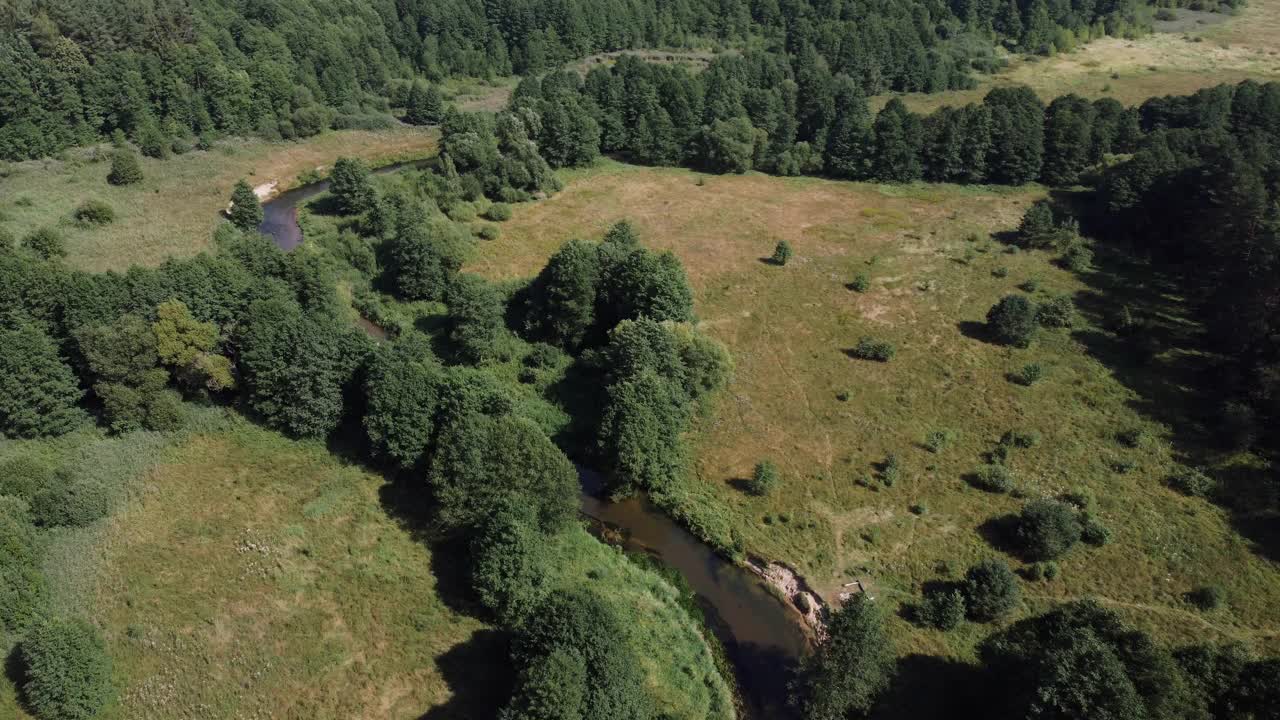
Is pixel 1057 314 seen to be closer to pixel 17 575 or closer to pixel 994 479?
pixel 994 479

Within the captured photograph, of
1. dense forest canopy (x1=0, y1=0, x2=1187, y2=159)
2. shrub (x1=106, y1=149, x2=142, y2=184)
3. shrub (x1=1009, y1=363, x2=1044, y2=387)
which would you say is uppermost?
dense forest canopy (x1=0, y1=0, x2=1187, y2=159)

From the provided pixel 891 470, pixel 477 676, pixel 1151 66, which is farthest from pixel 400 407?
pixel 1151 66

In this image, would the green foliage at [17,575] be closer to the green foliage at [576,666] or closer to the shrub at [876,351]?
the green foliage at [576,666]

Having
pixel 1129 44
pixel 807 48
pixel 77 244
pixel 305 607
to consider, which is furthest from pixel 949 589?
pixel 1129 44

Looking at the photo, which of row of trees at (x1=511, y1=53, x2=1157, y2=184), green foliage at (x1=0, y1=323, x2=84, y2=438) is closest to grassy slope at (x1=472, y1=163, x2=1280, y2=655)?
row of trees at (x1=511, y1=53, x2=1157, y2=184)

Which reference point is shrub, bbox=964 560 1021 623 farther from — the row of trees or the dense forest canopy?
the dense forest canopy

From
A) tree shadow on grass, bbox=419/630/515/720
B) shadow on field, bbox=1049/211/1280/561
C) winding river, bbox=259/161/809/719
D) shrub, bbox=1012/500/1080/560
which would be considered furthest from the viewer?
shadow on field, bbox=1049/211/1280/561
